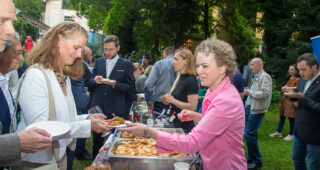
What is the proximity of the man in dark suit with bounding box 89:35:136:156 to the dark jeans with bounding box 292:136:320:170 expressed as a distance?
2273 mm

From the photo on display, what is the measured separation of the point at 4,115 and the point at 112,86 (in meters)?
2.10

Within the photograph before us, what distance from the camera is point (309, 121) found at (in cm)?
260

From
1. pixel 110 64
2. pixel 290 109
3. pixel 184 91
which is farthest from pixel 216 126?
pixel 290 109

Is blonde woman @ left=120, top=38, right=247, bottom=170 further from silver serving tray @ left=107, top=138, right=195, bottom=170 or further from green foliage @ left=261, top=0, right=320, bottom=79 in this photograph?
green foliage @ left=261, top=0, right=320, bottom=79

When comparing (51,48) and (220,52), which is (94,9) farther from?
(220,52)

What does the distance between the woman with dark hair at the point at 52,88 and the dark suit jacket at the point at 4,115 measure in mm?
82

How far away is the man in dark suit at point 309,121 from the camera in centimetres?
253

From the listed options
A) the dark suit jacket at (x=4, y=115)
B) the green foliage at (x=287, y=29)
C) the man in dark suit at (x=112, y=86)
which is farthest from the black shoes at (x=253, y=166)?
the green foliage at (x=287, y=29)

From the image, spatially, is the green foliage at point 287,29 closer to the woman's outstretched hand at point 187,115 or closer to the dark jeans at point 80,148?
the dark jeans at point 80,148

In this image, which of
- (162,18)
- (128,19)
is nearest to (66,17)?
(128,19)

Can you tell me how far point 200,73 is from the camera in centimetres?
163

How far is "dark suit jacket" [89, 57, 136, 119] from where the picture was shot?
136 inches

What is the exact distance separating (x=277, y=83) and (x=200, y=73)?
11205 millimetres

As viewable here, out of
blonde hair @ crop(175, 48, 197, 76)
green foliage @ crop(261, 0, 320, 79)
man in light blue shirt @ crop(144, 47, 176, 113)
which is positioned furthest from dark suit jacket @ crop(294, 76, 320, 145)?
green foliage @ crop(261, 0, 320, 79)
